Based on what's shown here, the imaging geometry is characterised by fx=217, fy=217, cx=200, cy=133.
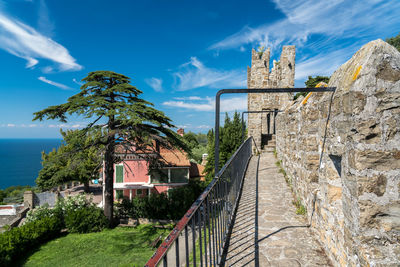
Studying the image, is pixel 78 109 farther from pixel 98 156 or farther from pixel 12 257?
pixel 12 257

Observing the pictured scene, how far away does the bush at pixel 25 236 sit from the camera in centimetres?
995

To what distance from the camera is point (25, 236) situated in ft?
37.0

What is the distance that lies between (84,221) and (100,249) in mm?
2943

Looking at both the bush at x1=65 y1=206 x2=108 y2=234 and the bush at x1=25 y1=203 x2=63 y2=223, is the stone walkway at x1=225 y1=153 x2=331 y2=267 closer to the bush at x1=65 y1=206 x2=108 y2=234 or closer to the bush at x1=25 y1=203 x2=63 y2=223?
the bush at x1=65 y1=206 x2=108 y2=234

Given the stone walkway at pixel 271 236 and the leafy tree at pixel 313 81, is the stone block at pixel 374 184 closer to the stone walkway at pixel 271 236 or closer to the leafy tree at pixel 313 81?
the stone walkway at pixel 271 236

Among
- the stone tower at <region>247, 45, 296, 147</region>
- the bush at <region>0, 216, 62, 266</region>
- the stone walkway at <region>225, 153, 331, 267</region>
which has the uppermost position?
the stone tower at <region>247, 45, 296, 147</region>

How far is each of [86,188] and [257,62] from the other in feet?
83.5

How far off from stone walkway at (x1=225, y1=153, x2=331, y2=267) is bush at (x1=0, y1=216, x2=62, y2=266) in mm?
11740

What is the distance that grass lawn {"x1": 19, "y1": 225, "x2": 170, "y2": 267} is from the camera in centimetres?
993

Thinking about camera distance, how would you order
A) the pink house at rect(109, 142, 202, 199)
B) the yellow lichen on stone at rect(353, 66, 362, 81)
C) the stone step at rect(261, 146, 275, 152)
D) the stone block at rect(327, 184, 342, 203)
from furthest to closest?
the pink house at rect(109, 142, 202, 199)
the stone step at rect(261, 146, 275, 152)
the stone block at rect(327, 184, 342, 203)
the yellow lichen on stone at rect(353, 66, 362, 81)

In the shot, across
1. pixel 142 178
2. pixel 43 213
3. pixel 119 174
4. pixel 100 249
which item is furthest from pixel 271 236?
pixel 119 174

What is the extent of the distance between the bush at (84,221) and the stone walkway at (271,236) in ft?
38.9

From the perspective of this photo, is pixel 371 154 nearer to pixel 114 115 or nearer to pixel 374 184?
pixel 374 184

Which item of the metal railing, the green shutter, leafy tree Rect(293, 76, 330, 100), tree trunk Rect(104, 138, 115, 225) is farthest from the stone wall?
leafy tree Rect(293, 76, 330, 100)
